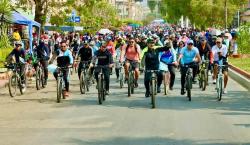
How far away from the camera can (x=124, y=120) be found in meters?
13.1

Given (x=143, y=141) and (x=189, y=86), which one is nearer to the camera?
(x=143, y=141)

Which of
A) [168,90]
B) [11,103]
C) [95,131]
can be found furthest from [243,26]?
[95,131]

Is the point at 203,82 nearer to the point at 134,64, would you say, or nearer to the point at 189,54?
the point at 189,54

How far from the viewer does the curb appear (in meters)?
21.8

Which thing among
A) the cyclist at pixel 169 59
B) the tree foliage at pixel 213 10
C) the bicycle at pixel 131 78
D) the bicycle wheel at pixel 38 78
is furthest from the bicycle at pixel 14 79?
the tree foliage at pixel 213 10

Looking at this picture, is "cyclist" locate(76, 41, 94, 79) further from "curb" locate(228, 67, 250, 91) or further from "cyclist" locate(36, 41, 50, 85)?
"curb" locate(228, 67, 250, 91)

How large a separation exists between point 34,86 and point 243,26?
13.8m

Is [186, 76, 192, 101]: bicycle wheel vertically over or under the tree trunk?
under

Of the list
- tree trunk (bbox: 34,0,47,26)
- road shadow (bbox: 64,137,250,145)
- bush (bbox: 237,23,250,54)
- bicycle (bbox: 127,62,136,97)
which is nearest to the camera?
road shadow (bbox: 64,137,250,145)

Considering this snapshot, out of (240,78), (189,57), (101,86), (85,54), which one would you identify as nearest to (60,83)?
(101,86)

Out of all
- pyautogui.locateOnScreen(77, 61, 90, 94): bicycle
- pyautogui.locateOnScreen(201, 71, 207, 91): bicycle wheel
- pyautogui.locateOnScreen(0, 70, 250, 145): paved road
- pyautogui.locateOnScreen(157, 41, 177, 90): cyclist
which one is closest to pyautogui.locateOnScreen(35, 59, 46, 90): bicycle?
pyautogui.locateOnScreen(0, 70, 250, 145): paved road

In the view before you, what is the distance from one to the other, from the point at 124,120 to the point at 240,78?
11.7m

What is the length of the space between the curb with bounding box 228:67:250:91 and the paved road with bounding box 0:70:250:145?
2.61 meters

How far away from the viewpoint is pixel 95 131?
1164cm
